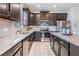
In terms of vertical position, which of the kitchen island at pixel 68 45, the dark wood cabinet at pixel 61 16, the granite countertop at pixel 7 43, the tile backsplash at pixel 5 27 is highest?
the dark wood cabinet at pixel 61 16

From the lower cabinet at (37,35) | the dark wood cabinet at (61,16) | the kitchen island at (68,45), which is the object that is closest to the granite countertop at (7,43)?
the kitchen island at (68,45)

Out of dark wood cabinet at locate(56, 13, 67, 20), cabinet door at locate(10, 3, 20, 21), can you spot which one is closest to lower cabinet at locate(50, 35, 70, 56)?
cabinet door at locate(10, 3, 20, 21)

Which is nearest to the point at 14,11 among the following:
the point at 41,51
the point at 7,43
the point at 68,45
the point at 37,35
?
the point at 7,43

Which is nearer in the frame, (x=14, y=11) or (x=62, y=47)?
(x=14, y=11)

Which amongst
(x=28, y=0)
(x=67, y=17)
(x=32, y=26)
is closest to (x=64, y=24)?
(x=67, y=17)

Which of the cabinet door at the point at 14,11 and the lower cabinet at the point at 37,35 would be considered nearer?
the cabinet door at the point at 14,11

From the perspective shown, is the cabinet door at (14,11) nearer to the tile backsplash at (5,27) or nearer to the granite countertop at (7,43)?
the tile backsplash at (5,27)

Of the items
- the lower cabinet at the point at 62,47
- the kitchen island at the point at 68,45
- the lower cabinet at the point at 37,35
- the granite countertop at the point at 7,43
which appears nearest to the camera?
the granite countertop at the point at 7,43

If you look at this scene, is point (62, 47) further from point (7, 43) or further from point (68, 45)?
point (7, 43)

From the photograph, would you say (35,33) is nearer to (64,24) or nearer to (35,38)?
(35,38)

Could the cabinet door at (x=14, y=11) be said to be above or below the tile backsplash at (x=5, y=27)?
above

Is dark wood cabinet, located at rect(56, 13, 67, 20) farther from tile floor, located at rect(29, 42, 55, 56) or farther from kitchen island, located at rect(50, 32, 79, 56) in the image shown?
kitchen island, located at rect(50, 32, 79, 56)

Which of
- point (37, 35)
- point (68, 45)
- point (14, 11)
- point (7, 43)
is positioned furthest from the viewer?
point (37, 35)

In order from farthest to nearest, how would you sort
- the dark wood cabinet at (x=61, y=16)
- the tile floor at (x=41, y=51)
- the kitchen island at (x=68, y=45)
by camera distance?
the dark wood cabinet at (x=61, y=16) → the tile floor at (x=41, y=51) → the kitchen island at (x=68, y=45)
